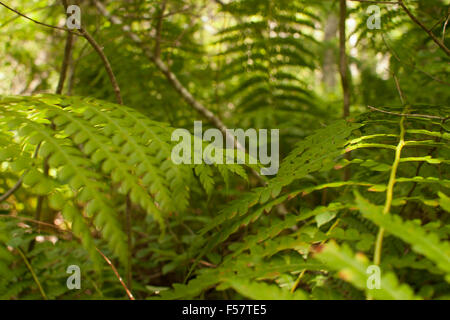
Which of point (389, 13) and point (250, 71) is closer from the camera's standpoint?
point (389, 13)

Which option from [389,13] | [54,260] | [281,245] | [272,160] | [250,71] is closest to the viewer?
[281,245]

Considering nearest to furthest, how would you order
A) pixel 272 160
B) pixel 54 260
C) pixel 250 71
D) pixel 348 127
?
pixel 348 127, pixel 54 260, pixel 272 160, pixel 250 71

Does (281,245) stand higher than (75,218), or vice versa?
(75,218)

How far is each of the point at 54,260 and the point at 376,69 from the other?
11.8 ft

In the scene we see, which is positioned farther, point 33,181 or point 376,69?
point 376,69

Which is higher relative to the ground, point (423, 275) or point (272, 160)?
point (272, 160)

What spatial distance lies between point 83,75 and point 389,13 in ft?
7.74

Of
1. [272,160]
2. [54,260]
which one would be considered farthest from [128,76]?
[54,260]

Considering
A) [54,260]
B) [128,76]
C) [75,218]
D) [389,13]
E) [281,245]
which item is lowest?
[54,260]

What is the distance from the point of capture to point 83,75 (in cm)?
283
